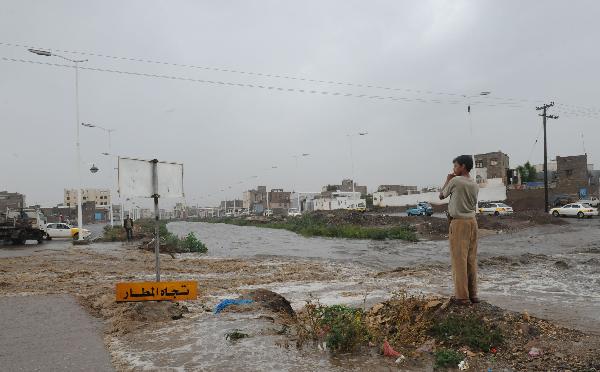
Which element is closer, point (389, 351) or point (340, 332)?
point (389, 351)

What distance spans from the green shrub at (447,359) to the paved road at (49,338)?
3.46 metres

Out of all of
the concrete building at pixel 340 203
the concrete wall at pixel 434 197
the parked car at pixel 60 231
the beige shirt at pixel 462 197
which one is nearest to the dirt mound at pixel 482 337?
the beige shirt at pixel 462 197

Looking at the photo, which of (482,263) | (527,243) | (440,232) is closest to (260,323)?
(482,263)

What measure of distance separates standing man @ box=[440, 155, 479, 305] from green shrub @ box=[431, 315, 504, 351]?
669 millimetres

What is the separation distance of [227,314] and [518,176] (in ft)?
267

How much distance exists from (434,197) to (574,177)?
21.7 metres

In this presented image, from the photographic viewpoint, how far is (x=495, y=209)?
50.0 metres

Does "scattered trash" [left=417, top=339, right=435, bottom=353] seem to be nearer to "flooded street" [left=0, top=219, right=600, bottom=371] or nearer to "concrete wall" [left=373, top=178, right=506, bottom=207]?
"flooded street" [left=0, top=219, right=600, bottom=371]

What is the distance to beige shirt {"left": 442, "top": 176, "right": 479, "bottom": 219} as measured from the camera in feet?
21.1

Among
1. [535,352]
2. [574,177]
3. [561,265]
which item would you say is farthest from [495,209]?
[535,352]

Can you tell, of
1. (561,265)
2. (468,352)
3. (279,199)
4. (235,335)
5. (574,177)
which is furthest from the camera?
(279,199)

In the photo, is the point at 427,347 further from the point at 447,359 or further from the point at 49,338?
the point at 49,338

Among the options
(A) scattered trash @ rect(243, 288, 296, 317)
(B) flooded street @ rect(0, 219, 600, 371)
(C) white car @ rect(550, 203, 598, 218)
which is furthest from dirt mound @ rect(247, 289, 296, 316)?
(C) white car @ rect(550, 203, 598, 218)

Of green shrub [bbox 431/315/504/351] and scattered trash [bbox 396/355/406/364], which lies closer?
scattered trash [bbox 396/355/406/364]
